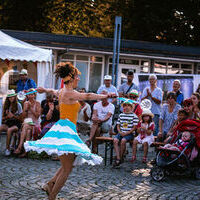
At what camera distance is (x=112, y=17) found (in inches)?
1353

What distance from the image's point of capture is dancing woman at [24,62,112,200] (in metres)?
5.21

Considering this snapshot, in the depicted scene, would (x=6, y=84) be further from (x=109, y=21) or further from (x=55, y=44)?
(x=109, y=21)

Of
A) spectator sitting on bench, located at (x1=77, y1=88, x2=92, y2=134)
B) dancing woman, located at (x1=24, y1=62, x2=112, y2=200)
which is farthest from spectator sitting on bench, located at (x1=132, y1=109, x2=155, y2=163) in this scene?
dancing woman, located at (x1=24, y1=62, x2=112, y2=200)

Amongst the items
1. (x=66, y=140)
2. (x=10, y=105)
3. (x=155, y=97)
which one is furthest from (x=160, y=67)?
(x=66, y=140)

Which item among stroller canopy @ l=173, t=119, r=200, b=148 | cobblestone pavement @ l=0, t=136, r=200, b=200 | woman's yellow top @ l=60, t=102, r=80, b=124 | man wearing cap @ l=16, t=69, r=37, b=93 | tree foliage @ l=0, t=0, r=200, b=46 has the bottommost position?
cobblestone pavement @ l=0, t=136, r=200, b=200

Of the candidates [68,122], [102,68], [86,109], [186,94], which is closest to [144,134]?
[86,109]

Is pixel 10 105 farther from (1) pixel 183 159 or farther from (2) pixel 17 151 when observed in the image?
(1) pixel 183 159

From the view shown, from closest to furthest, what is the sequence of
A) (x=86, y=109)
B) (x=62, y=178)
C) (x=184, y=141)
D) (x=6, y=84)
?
(x=62, y=178) < (x=184, y=141) < (x=86, y=109) < (x=6, y=84)

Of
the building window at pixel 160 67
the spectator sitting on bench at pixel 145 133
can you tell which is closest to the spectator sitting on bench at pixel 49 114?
the spectator sitting on bench at pixel 145 133

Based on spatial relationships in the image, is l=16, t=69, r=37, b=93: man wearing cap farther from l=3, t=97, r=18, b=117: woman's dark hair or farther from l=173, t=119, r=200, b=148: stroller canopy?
l=173, t=119, r=200, b=148: stroller canopy

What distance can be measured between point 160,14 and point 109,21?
14.7 ft

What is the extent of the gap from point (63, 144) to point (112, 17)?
30198 mm

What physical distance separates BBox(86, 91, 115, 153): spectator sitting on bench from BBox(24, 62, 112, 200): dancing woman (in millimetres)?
4499

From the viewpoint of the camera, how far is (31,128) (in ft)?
31.7
